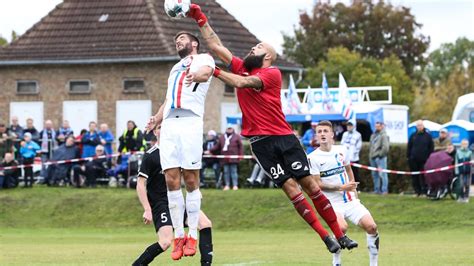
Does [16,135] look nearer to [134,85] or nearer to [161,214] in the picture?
[134,85]

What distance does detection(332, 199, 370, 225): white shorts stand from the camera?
17.0 metres

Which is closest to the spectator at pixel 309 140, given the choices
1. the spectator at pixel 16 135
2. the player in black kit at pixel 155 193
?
the spectator at pixel 16 135

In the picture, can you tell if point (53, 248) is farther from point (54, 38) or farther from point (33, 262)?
point (54, 38)

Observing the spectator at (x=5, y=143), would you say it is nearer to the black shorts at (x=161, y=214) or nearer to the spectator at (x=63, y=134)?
the spectator at (x=63, y=134)

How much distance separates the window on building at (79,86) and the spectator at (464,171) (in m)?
23.4

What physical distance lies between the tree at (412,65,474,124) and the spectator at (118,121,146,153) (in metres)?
59.5

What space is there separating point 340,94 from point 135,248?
19.5m

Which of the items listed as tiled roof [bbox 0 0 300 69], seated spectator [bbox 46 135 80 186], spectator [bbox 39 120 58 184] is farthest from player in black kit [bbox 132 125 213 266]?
tiled roof [bbox 0 0 300 69]

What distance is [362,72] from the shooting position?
7662 cm

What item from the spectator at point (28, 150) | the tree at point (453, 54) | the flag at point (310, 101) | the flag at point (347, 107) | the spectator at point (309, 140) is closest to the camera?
the spectator at point (309, 140)

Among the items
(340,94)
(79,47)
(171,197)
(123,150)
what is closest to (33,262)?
(171,197)

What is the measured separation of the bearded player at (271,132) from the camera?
1506 centimetres

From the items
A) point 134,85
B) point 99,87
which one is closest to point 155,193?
point 134,85

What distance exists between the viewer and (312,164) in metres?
16.9
